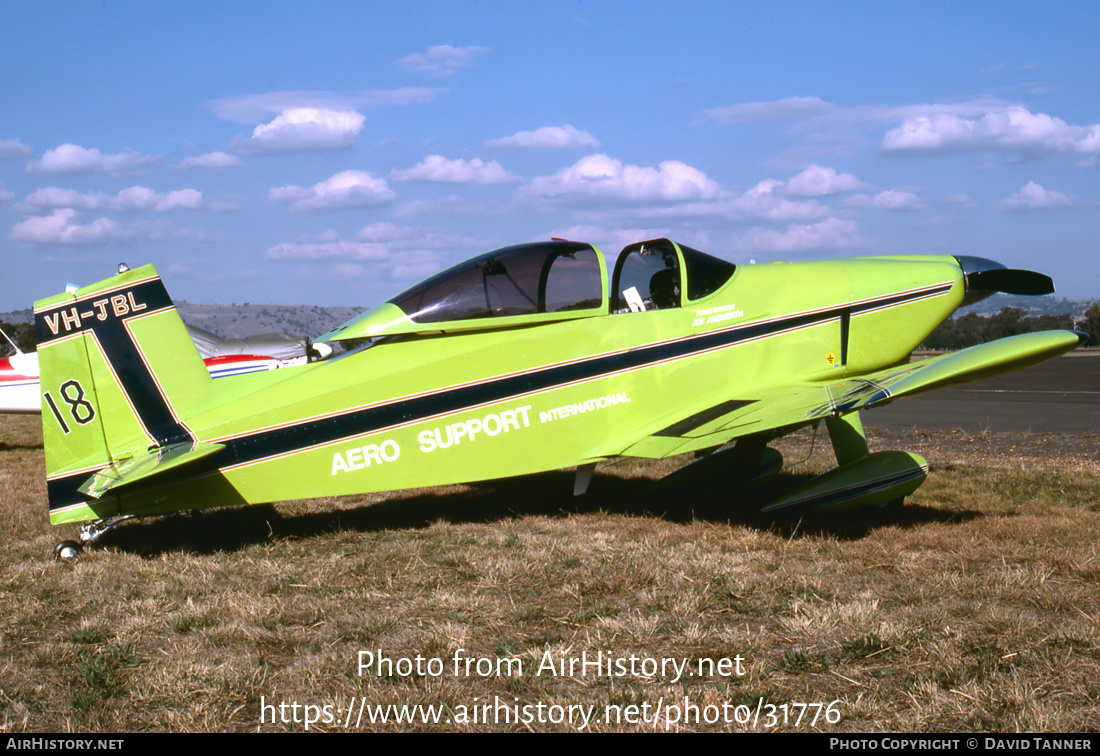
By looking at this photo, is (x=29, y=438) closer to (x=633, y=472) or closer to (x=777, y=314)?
(x=633, y=472)

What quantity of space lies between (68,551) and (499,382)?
10.3ft

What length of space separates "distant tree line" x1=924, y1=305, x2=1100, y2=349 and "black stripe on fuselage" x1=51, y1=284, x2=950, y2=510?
43699 millimetres

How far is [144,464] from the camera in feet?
17.6

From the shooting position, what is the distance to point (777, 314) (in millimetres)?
6609

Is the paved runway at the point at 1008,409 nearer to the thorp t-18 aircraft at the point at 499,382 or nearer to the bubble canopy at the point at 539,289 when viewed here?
the thorp t-18 aircraft at the point at 499,382

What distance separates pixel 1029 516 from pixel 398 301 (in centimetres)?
495

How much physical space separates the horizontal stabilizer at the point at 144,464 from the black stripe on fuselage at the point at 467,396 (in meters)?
0.15

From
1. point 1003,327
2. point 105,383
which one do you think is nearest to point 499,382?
point 105,383

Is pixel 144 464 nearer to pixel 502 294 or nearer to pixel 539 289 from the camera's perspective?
pixel 502 294

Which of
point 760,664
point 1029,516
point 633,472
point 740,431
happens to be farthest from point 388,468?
point 1029,516

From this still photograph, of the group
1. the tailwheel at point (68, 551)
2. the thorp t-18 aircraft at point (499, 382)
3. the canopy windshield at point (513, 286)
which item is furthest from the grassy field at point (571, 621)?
the canopy windshield at point (513, 286)

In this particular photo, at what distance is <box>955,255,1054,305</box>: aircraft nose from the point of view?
7.25 metres

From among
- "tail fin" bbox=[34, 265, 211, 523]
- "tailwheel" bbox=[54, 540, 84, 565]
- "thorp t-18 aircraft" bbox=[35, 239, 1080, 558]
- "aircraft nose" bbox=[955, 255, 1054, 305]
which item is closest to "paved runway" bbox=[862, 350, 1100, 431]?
"aircraft nose" bbox=[955, 255, 1054, 305]

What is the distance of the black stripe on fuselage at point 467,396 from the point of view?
18.6ft
